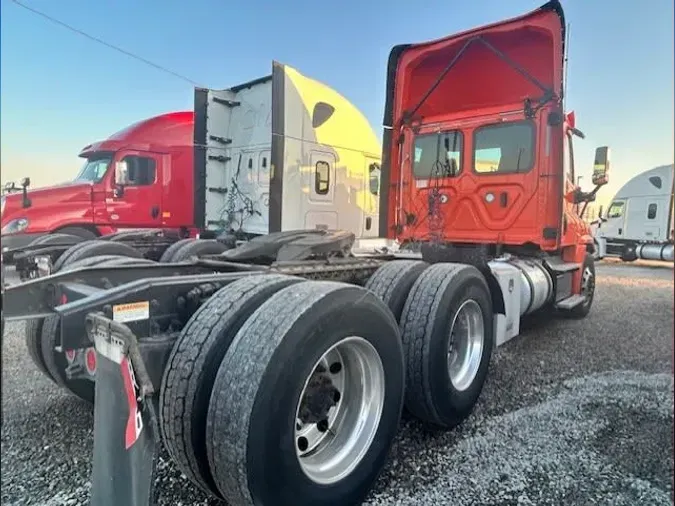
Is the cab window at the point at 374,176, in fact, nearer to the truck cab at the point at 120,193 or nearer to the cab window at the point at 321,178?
the cab window at the point at 321,178

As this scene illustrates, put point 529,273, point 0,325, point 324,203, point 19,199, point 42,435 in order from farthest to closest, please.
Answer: point 529,273, point 42,435, point 324,203, point 19,199, point 0,325

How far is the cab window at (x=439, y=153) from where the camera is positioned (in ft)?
11.9

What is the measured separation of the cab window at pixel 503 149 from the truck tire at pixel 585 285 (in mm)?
1014

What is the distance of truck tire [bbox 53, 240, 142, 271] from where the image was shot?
7.63 feet

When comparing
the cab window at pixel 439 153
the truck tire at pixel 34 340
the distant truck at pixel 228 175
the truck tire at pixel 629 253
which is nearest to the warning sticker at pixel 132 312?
the distant truck at pixel 228 175

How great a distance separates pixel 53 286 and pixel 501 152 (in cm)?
337

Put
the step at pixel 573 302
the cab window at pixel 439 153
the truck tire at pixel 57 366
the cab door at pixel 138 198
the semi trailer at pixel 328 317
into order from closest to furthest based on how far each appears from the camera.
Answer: the semi trailer at pixel 328 317, the cab door at pixel 138 198, the truck tire at pixel 57 366, the cab window at pixel 439 153, the step at pixel 573 302

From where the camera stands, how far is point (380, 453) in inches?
84.0

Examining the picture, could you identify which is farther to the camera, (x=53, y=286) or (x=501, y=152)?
(x=501, y=152)

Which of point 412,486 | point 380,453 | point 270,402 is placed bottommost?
point 412,486

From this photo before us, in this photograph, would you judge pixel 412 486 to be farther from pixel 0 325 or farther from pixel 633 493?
pixel 0 325

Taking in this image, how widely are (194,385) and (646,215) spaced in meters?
1.72

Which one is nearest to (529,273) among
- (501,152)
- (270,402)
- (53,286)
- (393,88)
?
(501,152)

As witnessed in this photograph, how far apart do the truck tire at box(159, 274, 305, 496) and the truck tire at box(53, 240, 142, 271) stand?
2.58 feet
